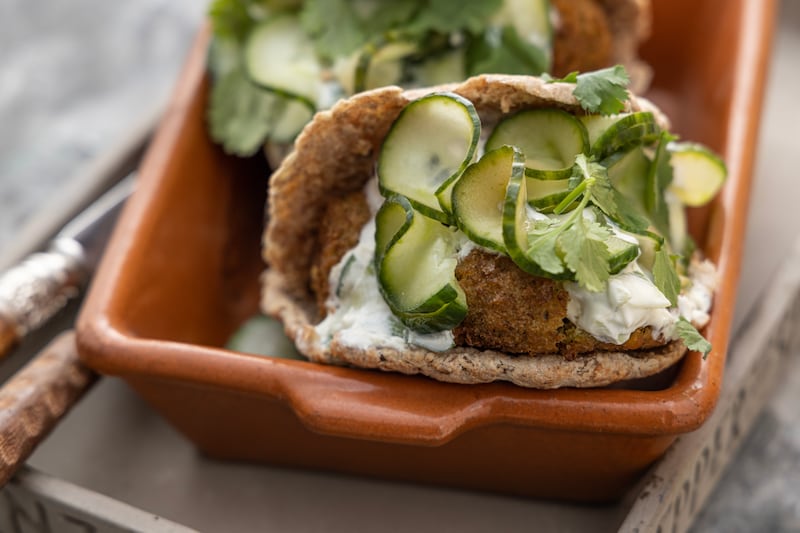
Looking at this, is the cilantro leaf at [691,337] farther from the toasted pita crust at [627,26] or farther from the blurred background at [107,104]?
the toasted pita crust at [627,26]

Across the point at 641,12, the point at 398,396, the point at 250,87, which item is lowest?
the point at 398,396

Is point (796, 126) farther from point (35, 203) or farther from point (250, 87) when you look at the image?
point (35, 203)

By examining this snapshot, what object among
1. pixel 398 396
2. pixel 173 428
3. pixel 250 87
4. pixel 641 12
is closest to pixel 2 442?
pixel 173 428

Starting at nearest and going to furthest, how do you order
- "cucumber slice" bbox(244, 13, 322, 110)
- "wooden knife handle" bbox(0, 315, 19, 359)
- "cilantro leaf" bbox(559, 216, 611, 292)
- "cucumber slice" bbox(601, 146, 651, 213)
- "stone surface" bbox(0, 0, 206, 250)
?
1. "cilantro leaf" bbox(559, 216, 611, 292)
2. "cucumber slice" bbox(601, 146, 651, 213)
3. "wooden knife handle" bbox(0, 315, 19, 359)
4. "cucumber slice" bbox(244, 13, 322, 110)
5. "stone surface" bbox(0, 0, 206, 250)

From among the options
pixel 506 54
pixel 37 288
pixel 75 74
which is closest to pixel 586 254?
pixel 506 54

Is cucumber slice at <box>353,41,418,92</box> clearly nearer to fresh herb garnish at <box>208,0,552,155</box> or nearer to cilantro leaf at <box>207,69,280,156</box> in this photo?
fresh herb garnish at <box>208,0,552,155</box>

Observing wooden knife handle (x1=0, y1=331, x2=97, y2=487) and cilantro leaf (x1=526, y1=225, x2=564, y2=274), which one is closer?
cilantro leaf (x1=526, y1=225, x2=564, y2=274)

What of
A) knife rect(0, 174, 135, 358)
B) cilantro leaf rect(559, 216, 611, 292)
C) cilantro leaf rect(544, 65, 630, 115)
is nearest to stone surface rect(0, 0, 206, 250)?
knife rect(0, 174, 135, 358)
